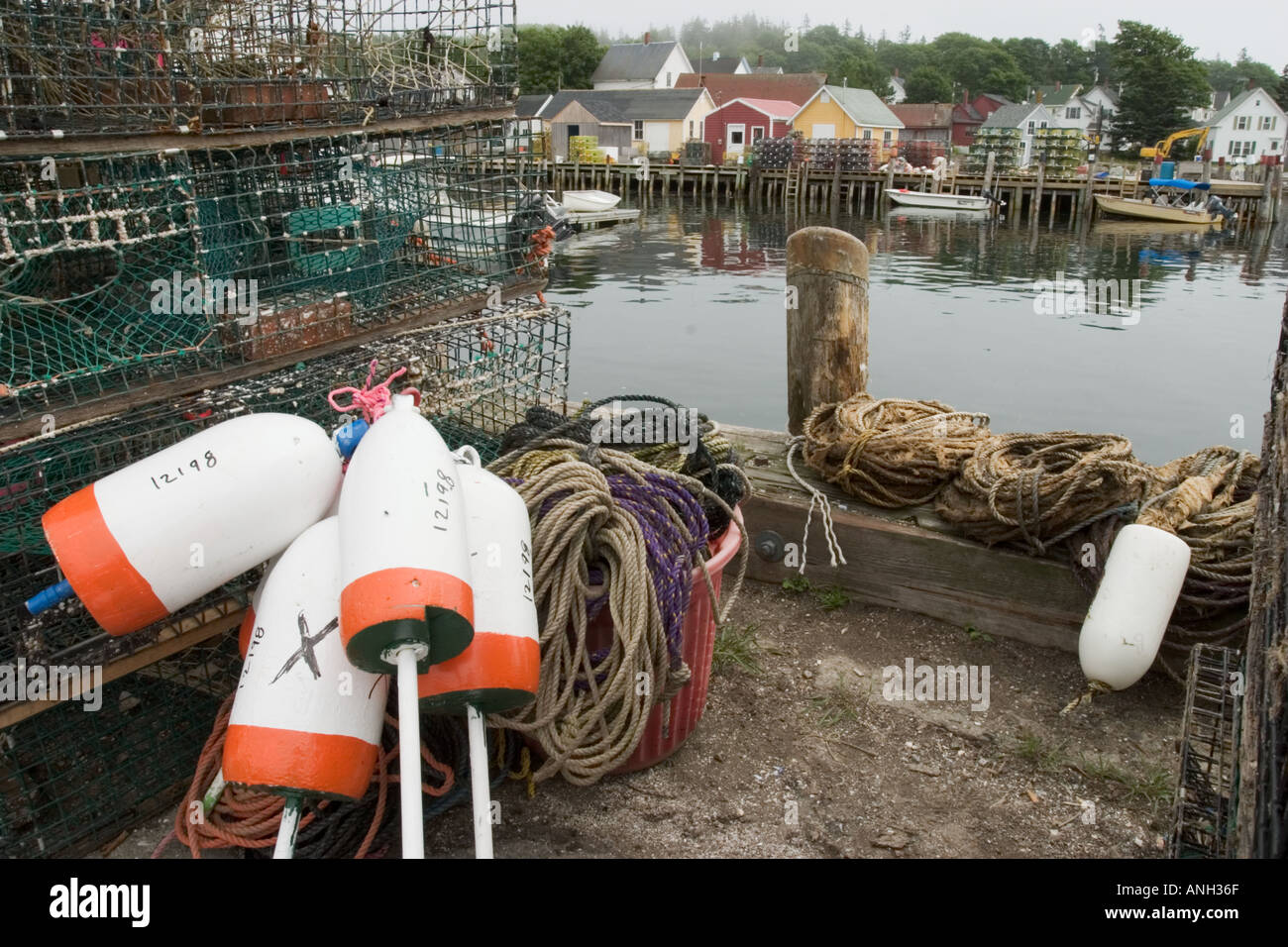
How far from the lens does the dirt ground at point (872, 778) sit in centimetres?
274

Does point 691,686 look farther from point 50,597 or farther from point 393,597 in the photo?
point 50,597

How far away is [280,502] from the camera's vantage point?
7.82 ft

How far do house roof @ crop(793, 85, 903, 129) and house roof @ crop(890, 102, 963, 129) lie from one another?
1397cm

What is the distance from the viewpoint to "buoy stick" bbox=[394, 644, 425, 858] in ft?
6.17

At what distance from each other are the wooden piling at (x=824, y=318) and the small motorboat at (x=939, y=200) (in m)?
35.0

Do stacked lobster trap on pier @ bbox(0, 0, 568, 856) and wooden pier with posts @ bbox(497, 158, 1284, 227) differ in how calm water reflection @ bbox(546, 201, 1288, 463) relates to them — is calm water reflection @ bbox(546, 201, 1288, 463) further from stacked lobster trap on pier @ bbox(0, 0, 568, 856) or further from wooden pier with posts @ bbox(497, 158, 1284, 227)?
stacked lobster trap on pier @ bbox(0, 0, 568, 856)

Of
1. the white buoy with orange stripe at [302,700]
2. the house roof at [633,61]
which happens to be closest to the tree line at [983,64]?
the house roof at [633,61]

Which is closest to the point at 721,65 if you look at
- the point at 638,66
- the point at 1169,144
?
the point at 638,66

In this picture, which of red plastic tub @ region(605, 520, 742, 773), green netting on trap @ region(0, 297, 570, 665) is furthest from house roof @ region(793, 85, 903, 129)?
red plastic tub @ region(605, 520, 742, 773)

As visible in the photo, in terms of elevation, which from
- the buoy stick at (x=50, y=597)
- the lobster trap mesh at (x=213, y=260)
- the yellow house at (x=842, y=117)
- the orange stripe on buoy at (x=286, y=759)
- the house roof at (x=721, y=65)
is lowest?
the orange stripe on buoy at (x=286, y=759)

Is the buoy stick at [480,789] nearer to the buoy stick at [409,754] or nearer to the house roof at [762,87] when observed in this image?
the buoy stick at [409,754]

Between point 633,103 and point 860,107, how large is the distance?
12156 millimetres
